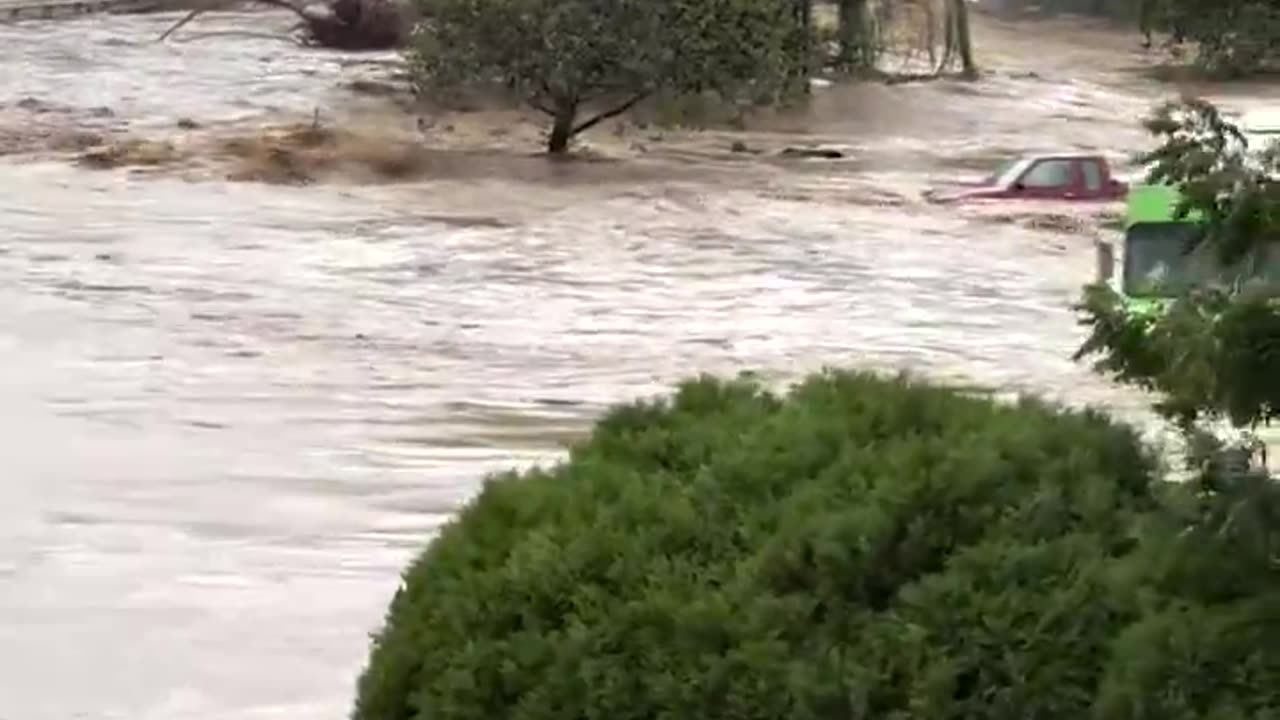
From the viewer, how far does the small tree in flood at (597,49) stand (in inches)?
1409

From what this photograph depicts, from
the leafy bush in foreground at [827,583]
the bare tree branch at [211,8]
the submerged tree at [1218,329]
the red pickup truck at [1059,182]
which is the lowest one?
the bare tree branch at [211,8]

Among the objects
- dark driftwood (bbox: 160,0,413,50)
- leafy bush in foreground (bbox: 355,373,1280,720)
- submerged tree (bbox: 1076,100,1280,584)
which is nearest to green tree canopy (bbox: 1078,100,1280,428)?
submerged tree (bbox: 1076,100,1280,584)

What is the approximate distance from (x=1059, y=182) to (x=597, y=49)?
8960 millimetres

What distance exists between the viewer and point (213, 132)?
38969 millimetres

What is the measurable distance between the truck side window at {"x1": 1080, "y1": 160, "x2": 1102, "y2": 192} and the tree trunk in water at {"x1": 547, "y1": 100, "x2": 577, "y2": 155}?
9.98 meters

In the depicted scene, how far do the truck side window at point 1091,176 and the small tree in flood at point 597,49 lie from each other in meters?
8.32

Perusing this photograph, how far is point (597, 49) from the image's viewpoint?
35.7 metres

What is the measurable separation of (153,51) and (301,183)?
21.7 m

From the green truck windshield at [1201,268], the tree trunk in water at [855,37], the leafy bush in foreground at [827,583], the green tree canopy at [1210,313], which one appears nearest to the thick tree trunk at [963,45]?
the tree trunk in water at [855,37]

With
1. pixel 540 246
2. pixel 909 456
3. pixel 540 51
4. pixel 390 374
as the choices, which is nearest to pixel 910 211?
pixel 540 246

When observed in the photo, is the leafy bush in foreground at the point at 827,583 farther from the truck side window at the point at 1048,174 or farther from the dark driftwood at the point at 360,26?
the dark driftwood at the point at 360,26

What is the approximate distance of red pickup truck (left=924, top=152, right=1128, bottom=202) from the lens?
29.2 m

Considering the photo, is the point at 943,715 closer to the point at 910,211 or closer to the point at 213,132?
the point at 910,211

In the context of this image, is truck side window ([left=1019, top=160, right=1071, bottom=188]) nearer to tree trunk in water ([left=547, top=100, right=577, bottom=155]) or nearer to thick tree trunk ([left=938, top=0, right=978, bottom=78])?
tree trunk in water ([left=547, top=100, right=577, bottom=155])
